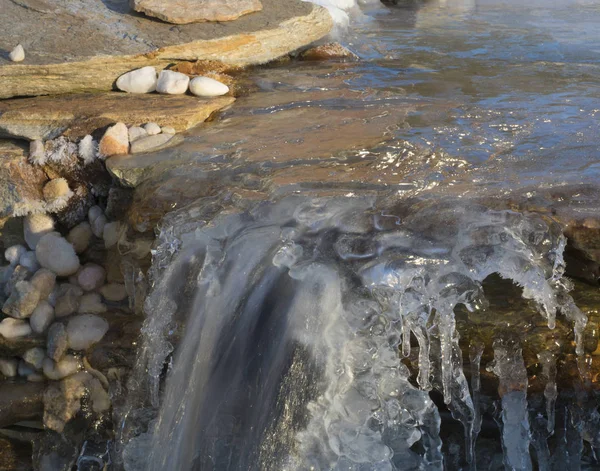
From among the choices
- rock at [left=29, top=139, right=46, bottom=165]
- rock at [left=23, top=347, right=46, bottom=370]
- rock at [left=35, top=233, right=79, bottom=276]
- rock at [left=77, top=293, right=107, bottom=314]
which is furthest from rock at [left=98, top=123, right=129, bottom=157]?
rock at [left=23, top=347, right=46, bottom=370]

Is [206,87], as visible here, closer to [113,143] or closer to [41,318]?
[113,143]

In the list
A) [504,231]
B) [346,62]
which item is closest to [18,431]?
[504,231]

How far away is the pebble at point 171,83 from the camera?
414 centimetres

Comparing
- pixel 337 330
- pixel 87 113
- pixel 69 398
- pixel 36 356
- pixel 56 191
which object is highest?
pixel 87 113

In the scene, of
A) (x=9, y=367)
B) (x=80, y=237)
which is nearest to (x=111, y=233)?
(x=80, y=237)

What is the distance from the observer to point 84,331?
318 centimetres

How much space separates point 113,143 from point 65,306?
78 centimetres

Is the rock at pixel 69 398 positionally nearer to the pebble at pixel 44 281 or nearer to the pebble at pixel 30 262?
the pebble at pixel 44 281

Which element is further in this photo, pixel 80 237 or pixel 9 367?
pixel 80 237

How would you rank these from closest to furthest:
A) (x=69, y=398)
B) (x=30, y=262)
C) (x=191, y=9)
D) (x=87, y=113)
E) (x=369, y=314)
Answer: (x=369, y=314)
(x=69, y=398)
(x=30, y=262)
(x=87, y=113)
(x=191, y=9)

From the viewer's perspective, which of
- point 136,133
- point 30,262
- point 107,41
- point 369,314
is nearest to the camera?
point 369,314

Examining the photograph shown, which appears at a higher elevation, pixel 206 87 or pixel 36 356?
pixel 206 87

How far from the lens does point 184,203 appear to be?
2979 mm

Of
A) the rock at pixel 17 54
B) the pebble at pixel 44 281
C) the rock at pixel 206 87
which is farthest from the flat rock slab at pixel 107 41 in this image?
the pebble at pixel 44 281
